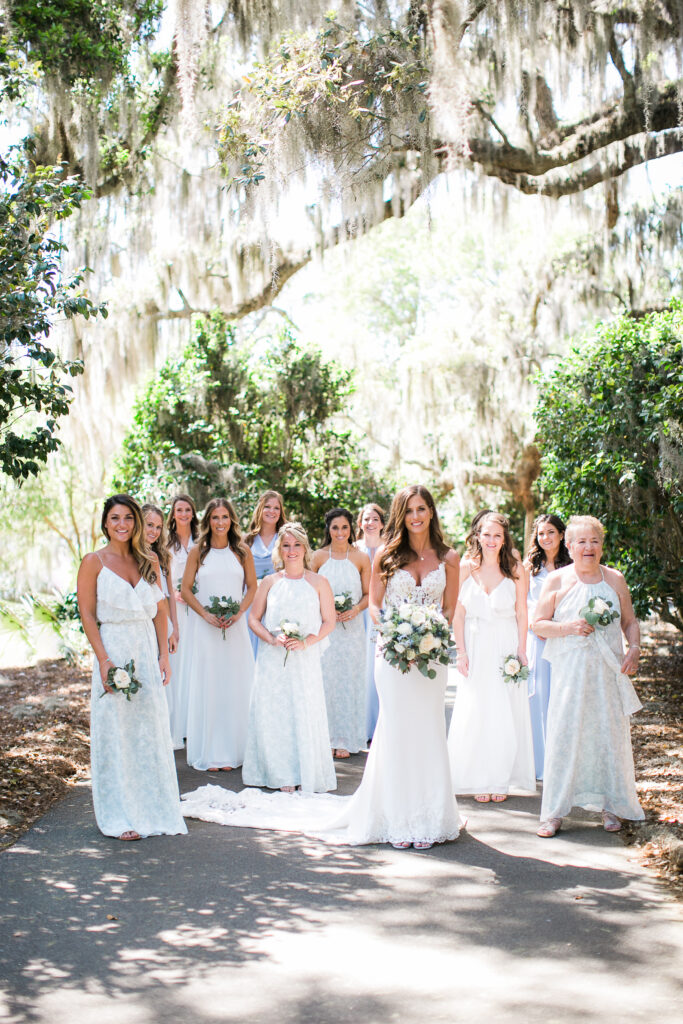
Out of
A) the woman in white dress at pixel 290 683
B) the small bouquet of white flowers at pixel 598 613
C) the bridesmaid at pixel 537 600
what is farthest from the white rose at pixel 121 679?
the bridesmaid at pixel 537 600

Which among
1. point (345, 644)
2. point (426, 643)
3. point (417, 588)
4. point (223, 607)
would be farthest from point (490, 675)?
point (223, 607)

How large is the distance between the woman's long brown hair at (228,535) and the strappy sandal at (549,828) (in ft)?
11.7

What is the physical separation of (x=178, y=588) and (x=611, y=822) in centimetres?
435

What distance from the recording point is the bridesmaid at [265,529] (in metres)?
9.32

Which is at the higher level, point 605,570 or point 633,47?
point 633,47

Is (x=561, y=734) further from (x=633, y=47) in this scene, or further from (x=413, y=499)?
(x=633, y=47)

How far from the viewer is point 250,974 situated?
13.1 ft

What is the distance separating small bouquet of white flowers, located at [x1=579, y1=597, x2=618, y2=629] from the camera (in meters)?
5.88

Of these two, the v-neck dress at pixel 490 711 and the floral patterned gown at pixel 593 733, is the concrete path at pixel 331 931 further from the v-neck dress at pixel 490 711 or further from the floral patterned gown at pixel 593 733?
the v-neck dress at pixel 490 711

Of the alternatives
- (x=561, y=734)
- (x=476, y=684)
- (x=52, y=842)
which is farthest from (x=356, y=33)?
(x=52, y=842)

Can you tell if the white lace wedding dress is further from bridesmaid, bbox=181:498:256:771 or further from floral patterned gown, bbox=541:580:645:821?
bridesmaid, bbox=181:498:256:771

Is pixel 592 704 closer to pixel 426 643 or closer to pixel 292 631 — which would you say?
pixel 426 643

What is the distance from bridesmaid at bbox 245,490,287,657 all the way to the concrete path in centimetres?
366

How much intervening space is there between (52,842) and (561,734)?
3030 millimetres
